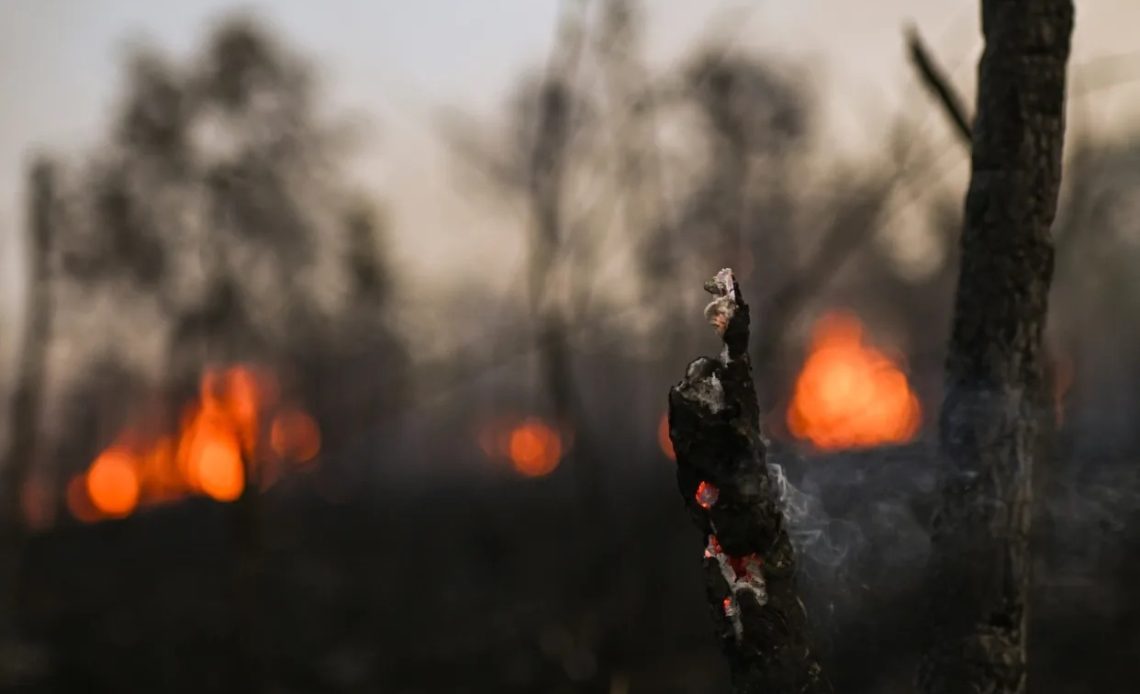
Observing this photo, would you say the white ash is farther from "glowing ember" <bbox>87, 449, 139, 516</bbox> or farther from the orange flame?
"glowing ember" <bbox>87, 449, 139, 516</bbox>

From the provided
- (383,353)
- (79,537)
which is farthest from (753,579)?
(383,353)

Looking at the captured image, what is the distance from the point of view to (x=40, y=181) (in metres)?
13.0

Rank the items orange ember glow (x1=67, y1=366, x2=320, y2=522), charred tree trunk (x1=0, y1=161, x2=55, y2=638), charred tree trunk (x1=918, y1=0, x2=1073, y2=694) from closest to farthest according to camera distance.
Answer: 1. charred tree trunk (x1=918, y1=0, x2=1073, y2=694)
2. orange ember glow (x1=67, y1=366, x2=320, y2=522)
3. charred tree trunk (x1=0, y1=161, x2=55, y2=638)

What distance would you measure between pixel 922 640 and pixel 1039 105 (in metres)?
Answer: 1.26

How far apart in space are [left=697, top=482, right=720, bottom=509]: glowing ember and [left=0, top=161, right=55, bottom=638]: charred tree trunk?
13.5 meters

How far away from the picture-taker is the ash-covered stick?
6.34 ft

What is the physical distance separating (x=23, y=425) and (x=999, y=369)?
16.8 meters

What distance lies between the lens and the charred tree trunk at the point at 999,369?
8.25ft

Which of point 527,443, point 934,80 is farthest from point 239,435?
point 527,443

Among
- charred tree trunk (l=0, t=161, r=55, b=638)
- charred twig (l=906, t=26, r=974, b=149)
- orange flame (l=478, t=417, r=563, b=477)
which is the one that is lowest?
orange flame (l=478, t=417, r=563, b=477)

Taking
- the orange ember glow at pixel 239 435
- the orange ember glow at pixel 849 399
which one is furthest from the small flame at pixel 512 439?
the orange ember glow at pixel 239 435

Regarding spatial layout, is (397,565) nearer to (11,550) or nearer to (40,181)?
(11,550)

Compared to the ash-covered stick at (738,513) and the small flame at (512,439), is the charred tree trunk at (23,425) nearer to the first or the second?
the ash-covered stick at (738,513)

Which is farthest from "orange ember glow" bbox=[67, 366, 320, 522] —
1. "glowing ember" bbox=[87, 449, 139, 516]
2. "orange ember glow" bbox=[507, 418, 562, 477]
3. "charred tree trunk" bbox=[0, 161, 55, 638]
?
"glowing ember" bbox=[87, 449, 139, 516]
